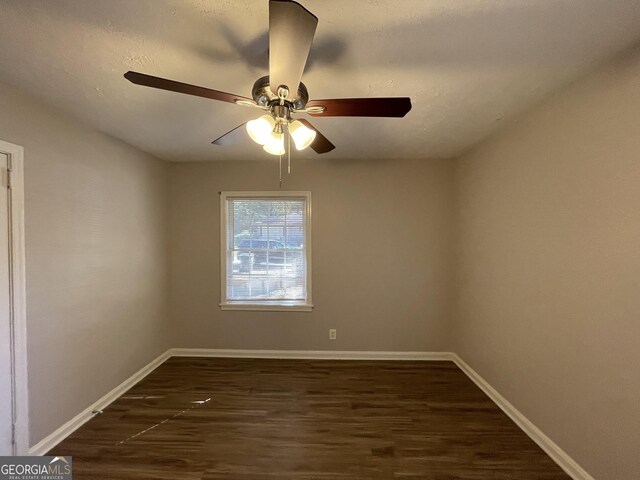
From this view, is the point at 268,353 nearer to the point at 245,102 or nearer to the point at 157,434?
the point at 157,434

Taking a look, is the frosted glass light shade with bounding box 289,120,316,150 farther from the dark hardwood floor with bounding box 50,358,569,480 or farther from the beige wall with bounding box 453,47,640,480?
the dark hardwood floor with bounding box 50,358,569,480

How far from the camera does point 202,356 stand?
338 centimetres

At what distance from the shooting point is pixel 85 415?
2.20 meters

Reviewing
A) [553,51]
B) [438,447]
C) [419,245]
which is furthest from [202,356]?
[553,51]

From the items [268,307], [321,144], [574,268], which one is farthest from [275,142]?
[268,307]

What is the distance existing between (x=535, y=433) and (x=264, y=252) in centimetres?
289

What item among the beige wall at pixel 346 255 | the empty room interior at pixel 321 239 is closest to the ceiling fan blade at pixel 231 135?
the empty room interior at pixel 321 239

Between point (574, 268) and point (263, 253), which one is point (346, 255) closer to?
point (263, 253)

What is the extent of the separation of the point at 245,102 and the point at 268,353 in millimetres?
2886

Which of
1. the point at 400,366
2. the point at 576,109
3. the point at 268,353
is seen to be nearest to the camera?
the point at 576,109

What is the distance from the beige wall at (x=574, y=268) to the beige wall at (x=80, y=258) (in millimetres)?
3371

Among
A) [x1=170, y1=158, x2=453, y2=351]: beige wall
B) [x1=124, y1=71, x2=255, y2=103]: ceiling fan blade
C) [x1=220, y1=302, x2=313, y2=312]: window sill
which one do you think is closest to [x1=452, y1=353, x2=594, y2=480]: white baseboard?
[x1=170, y1=158, x2=453, y2=351]: beige wall

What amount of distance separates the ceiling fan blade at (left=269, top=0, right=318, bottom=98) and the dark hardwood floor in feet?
7.20

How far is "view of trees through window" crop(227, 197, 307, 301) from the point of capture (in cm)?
340
